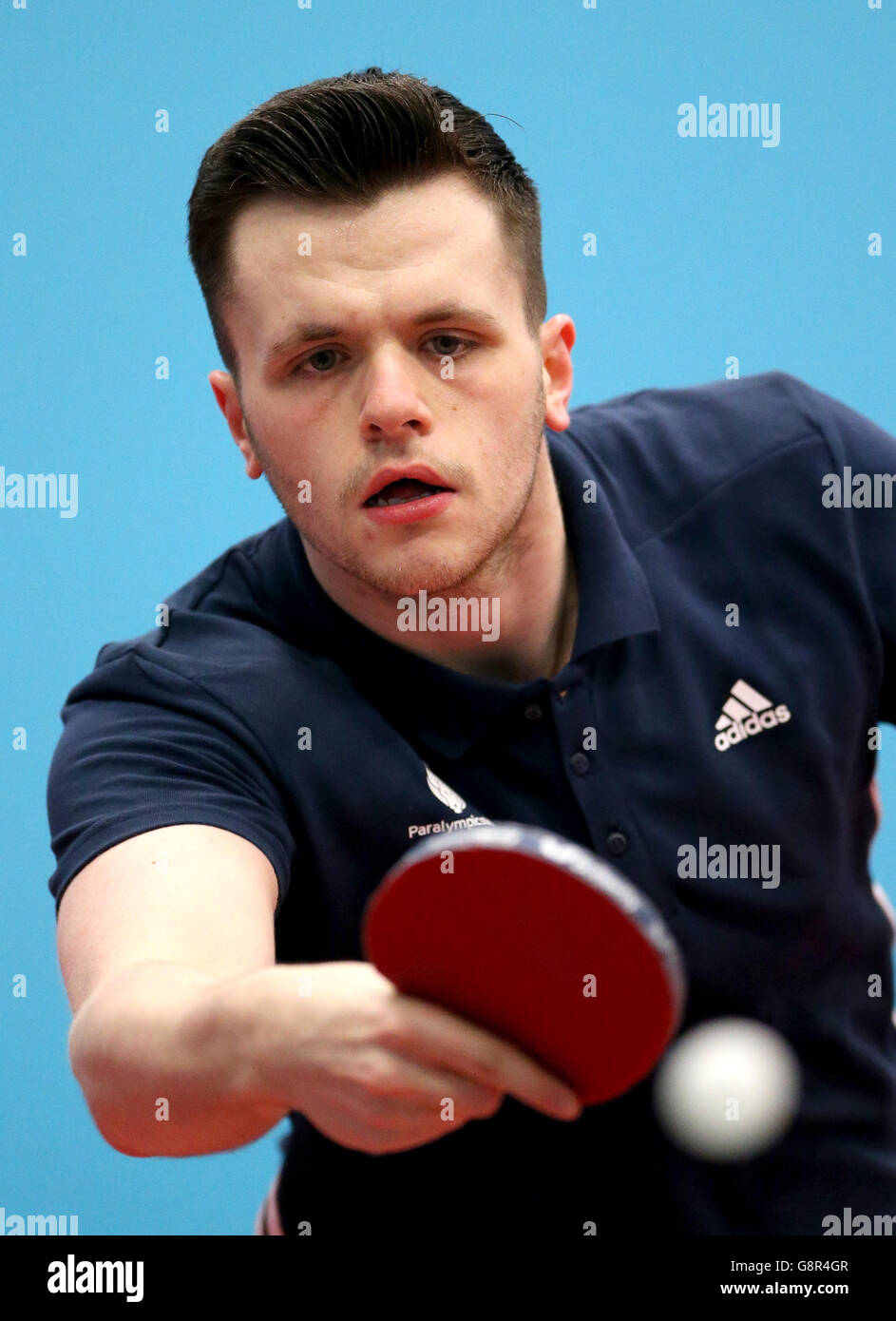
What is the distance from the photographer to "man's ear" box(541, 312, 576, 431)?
1.36 metres

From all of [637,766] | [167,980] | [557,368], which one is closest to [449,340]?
[557,368]

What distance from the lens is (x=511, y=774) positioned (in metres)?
1.23

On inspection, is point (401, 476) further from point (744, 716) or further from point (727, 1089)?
point (727, 1089)

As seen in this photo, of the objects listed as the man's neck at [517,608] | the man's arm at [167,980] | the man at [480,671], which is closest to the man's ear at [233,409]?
the man at [480,671]

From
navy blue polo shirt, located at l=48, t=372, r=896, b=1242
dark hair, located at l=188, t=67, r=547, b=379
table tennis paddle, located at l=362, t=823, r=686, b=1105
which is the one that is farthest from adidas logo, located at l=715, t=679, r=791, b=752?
table tennis paddle, located at l=362, t=823, r=686, b=1105

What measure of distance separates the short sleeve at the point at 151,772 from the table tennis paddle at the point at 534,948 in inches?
13.8

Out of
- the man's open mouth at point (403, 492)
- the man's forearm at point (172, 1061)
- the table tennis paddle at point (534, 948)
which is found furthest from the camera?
the man's open mouth at point (403, 492)

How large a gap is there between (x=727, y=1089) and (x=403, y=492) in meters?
0.55

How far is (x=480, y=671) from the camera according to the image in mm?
1333

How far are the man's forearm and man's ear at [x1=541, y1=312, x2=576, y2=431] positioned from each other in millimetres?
647

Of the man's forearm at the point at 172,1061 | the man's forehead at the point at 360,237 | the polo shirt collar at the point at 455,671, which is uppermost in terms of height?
the man's forehead at the point at 360,237

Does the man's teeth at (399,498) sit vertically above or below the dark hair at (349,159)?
below

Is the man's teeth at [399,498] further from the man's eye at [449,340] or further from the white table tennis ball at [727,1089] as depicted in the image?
the white table tennis ball at [727,1089]

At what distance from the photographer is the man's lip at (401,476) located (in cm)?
115
